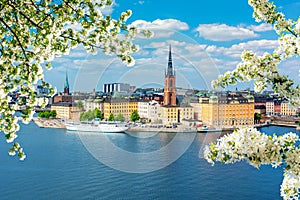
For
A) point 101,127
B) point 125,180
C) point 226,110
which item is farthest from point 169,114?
point 125,180

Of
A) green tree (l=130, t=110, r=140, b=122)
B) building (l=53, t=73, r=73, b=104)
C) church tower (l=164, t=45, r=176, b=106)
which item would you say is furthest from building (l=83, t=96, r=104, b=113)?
building (l=53, t=73, r=73, b=104)

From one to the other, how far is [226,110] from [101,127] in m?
8.51

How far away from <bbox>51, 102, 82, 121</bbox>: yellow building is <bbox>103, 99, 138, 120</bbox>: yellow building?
201 cm

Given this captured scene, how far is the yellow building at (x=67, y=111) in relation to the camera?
79.4 ft

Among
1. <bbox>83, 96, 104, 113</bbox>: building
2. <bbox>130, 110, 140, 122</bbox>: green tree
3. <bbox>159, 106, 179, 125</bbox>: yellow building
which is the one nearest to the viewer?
<bbox>130, 110, 140, 122</bbox>: green tree

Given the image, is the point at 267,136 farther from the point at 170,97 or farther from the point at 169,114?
the point at 170,97

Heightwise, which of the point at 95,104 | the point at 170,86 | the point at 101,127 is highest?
the point at 170,86

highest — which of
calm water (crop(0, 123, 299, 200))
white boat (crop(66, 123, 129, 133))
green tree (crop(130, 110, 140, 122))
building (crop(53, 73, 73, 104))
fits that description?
building (crop(53, 73, 73, 104))

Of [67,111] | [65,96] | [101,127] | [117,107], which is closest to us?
[101,127]

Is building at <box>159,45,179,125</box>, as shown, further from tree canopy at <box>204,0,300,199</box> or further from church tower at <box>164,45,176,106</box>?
tree canopy at <box>204,0,300,199</box>

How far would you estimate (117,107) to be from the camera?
23875mm

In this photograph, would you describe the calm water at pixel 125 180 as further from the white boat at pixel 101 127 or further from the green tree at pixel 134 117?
the green tree at pixel 134 117

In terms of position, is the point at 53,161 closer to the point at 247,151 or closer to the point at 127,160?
the point at 127,160

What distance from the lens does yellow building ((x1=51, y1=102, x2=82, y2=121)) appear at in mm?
24212
